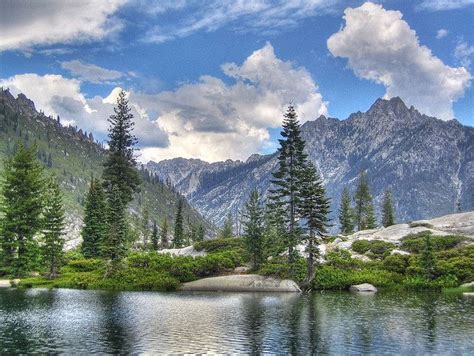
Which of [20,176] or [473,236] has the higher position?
[20,176]

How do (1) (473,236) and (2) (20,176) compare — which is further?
(1) (473,236)

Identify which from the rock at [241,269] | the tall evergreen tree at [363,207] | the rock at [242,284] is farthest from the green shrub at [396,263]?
the tall evergreen tree at [363,207]

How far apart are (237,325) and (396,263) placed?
43.5 meters

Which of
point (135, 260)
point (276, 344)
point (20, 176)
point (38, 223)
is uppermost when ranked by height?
point (20, 176)

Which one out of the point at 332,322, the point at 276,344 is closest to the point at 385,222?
the point at 332,322

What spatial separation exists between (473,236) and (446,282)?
21472 mm

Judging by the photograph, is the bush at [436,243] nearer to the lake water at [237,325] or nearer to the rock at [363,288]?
the rock at [363,288]

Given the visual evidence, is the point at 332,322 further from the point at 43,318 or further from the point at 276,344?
the point at 43,318

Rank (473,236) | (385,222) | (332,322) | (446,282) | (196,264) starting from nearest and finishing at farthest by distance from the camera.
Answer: (332,322) < (446,282) < (196,264) < (473,236) < (385,222)

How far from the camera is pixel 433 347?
25.3 m

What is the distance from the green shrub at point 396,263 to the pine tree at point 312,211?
39.7ft

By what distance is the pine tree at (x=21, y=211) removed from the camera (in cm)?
6688

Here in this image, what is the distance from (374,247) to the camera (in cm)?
7894

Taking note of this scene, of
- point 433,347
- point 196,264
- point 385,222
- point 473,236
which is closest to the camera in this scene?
point 433,347
